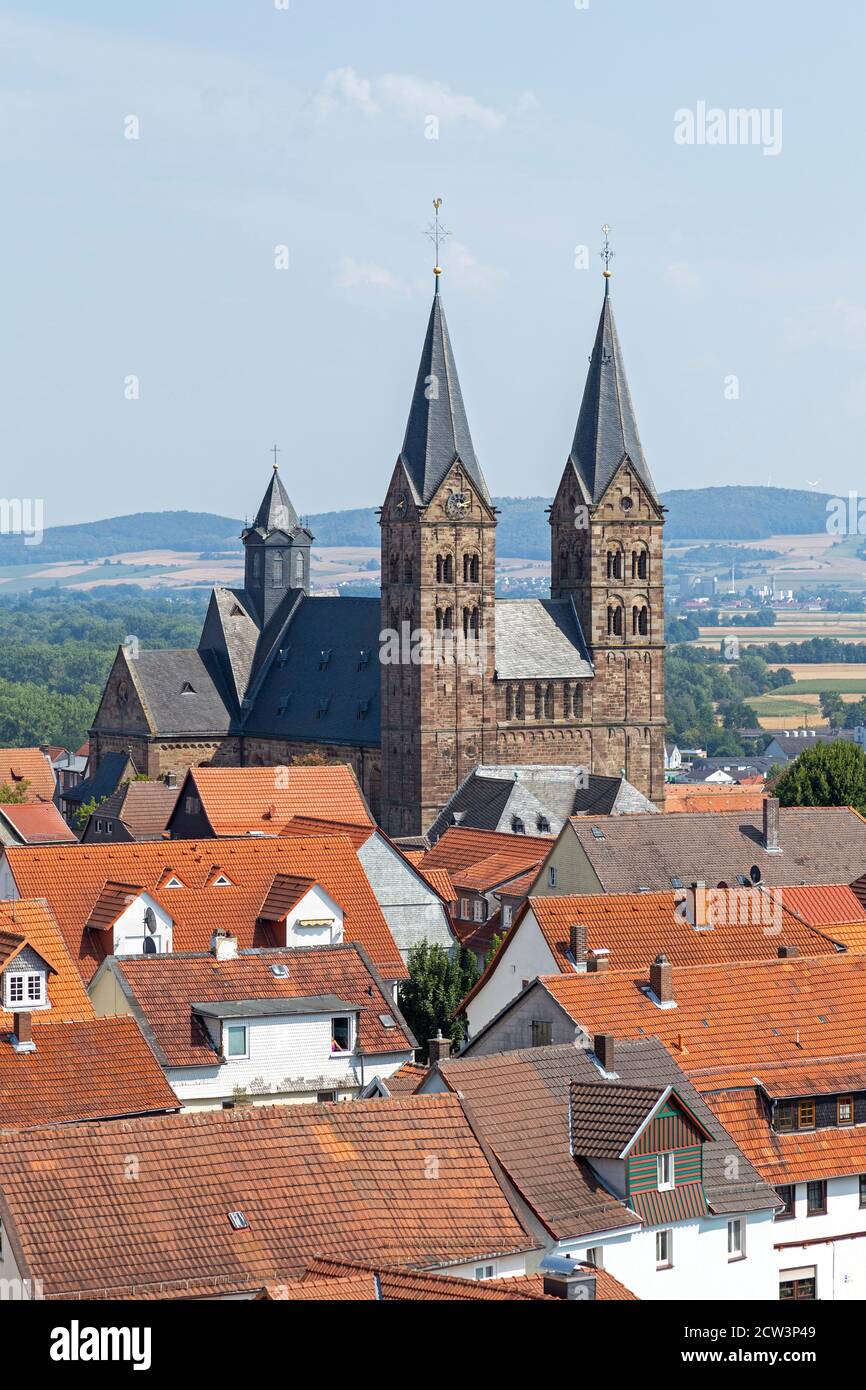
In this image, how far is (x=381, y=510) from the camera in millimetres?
117375

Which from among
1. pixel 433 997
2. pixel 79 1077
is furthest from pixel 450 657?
pixel 79 1077

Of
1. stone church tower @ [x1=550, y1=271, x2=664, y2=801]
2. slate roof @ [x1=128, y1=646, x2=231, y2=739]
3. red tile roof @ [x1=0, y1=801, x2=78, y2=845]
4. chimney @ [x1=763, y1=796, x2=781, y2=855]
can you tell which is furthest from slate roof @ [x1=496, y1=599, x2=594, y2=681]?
chimney @ [x1=763, y1=796, x2=781, y2=855]

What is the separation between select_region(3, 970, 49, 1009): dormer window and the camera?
36338 millimetres

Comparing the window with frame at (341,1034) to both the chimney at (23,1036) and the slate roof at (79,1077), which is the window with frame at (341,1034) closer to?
the slate roof at (79,1077)

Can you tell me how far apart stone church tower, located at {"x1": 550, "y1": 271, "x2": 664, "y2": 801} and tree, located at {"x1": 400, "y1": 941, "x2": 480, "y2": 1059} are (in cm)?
6827

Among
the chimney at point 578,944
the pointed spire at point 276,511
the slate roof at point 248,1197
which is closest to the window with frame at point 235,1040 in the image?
the chimney at point 578,944

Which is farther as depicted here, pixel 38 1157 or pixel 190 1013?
pixel 190 1013

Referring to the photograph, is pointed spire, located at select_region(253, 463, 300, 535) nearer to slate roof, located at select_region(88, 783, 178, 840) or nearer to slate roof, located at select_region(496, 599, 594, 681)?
slate roof, located at select_region(496, 599, 594, 681)

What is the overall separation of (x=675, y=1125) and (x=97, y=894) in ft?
74.9

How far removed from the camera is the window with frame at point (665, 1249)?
2864cm

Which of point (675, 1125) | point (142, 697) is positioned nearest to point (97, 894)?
point (675, 1125)

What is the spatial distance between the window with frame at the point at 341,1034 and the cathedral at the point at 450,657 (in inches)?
2829
